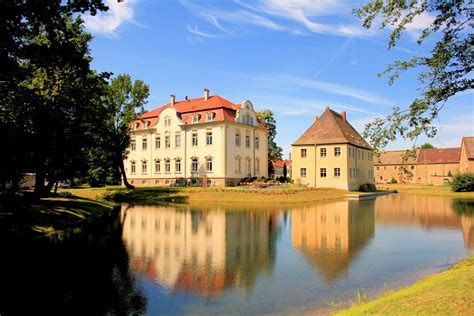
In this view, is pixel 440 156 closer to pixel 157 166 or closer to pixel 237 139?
pixel 237 139

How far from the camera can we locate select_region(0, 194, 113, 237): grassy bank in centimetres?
1697

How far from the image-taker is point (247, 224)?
2083 centimetres

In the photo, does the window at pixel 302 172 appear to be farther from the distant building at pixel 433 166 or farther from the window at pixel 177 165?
the distant building at pixel 433 166

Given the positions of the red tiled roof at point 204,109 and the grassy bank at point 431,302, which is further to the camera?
the red tiled roof at point 204,109

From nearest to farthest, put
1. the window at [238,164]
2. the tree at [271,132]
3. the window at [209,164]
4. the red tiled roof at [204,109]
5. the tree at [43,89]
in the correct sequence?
the tree at [43,89] < the red tiled roof at [204,109] < the window at [209,164] < the window at [238,164] < the tree at [271,132]

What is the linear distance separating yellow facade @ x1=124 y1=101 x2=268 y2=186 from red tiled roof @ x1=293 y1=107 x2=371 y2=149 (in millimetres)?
6080

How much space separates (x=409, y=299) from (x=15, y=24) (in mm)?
12280

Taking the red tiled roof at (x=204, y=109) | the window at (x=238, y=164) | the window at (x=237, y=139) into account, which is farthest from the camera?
the window at (x=237, y=139)

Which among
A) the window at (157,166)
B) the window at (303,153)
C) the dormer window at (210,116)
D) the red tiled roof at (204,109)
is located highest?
the red tiled roof at (204,109)

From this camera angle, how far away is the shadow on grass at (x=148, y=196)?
3827cm

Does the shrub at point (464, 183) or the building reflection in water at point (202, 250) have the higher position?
the shrub at point (464, 183)

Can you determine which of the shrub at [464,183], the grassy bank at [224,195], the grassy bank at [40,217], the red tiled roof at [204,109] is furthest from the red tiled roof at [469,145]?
the grassy bank at [40,217]

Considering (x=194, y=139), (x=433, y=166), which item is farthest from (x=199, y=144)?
(x=433, y=166)

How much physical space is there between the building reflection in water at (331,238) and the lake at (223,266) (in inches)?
1.8
